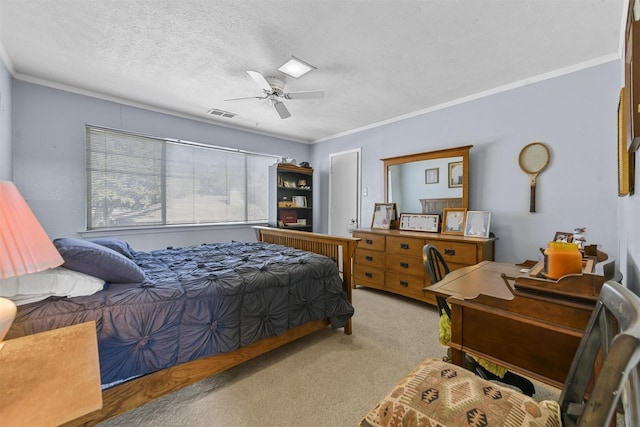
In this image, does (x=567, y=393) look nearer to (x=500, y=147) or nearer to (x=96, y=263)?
(x=96, y=263)

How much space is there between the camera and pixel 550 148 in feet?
8.69

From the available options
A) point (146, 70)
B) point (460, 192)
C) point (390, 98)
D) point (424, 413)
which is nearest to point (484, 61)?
point (390, 98)

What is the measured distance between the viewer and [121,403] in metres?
1.38

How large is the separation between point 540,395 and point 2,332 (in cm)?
270

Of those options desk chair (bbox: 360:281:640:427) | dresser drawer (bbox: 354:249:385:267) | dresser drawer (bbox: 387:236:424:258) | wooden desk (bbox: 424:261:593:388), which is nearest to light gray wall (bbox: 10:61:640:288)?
dresser drawer (bbox: 387:236:424:258)

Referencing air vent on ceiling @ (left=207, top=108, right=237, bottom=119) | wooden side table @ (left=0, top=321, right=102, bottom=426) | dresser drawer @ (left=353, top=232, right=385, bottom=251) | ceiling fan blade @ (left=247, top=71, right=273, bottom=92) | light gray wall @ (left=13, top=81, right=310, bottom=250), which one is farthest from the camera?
air vent on ceiling @ (left=207, top=108, right=237, bottom=119)

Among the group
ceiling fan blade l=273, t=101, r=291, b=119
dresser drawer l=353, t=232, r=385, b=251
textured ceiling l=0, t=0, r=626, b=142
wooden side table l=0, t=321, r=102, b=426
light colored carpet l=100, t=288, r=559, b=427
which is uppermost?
textured ceiling l=0, t=0, r=626, b=142

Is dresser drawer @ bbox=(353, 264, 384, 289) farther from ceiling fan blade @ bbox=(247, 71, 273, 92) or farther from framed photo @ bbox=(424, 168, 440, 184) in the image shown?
ceiling fan blade @ bbox=(247, 71, 273, 92)

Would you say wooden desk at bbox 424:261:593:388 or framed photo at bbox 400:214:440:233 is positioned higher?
framed photo at bbox 400:214:440:233

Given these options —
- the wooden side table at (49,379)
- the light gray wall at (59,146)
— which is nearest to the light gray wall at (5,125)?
the light gray wall at (59,146)

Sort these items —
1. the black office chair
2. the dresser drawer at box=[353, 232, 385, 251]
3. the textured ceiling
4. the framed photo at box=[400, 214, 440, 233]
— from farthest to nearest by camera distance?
the dresser drawer at box=[353, 232, 385, 251], the framed photo at box=[400, 214, 440, 233], the textured ceiling, the black office chair

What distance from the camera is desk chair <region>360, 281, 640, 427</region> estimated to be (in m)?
0.53

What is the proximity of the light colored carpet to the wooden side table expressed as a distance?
818 millimetres

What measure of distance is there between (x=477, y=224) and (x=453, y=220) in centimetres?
27
